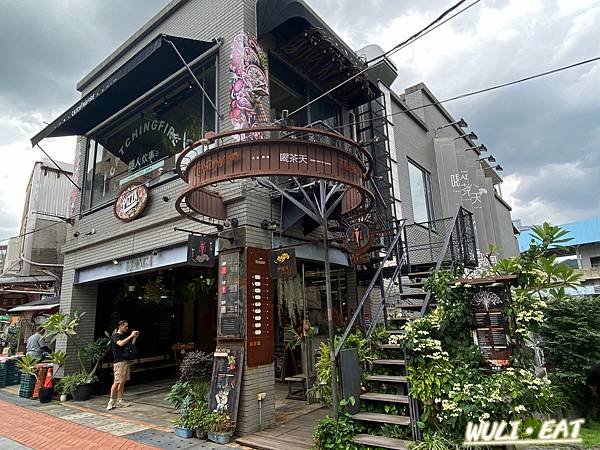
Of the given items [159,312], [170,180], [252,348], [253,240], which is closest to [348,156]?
[253,240]

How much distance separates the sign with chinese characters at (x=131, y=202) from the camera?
26.5 ft

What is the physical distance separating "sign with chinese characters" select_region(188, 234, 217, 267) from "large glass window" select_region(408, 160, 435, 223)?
731cm

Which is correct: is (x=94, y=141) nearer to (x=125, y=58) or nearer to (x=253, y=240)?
(x=125, y=58)

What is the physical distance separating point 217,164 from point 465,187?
1073cm

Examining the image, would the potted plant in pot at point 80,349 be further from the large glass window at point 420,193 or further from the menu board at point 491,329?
the large glass window at point 420,193

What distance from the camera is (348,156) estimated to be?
4.83 metres

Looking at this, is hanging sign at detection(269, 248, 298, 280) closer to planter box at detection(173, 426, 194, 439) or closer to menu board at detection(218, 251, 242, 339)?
menu board at detection(218, 251, 242, 339)

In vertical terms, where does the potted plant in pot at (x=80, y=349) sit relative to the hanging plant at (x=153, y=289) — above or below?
below


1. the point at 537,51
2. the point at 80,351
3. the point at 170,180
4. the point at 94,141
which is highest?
the point at 94,141

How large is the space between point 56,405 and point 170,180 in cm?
536

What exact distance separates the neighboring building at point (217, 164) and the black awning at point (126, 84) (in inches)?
1.5

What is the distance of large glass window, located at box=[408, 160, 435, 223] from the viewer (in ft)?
39.2

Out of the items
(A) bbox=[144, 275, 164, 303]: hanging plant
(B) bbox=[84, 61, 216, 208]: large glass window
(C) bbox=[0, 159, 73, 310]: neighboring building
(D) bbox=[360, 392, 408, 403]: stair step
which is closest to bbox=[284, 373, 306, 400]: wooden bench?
(D) bbox=[360, 392, 408, 403]: stair step

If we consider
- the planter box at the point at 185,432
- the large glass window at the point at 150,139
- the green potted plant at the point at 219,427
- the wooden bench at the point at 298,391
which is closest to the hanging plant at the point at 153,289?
the large glass window at the point at 150,139
